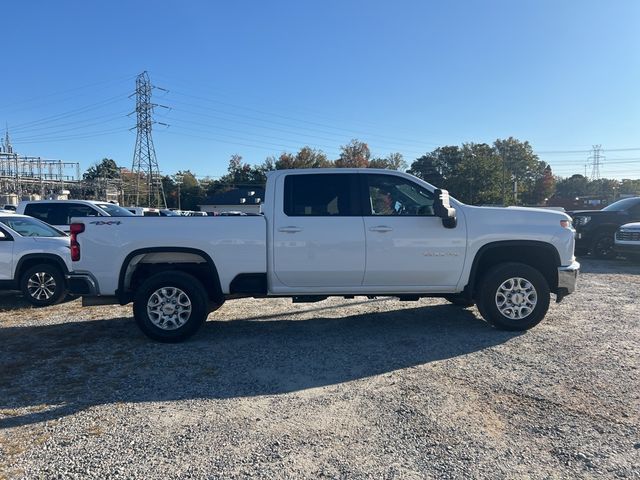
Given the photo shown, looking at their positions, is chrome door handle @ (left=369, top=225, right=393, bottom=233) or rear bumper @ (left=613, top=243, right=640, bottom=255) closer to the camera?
chrome door handle @ (left=369, top=225, right=393, bottom=233)

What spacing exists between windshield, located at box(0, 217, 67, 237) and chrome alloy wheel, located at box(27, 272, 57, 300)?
0.85m

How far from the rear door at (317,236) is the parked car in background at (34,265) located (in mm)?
4676

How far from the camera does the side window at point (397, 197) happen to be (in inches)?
236

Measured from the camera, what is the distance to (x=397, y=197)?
19.9 feet

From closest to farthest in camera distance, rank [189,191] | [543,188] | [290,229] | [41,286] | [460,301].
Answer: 1. [290,229]
2. [460,301]
3. [41,286]
4. [543,188]
5. [189,191]

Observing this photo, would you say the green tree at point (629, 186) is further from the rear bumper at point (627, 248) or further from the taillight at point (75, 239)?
the taillight at point (75, 239)

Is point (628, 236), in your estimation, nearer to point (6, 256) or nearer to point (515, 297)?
point (515, 297)

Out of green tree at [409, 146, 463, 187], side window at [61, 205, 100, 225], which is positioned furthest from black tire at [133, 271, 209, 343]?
green tree at [409, 146, 463, 187]

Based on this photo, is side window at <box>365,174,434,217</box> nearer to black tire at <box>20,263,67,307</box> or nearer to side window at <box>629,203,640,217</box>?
black tire at <box>20,263,67,307</box>

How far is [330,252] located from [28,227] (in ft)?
20.5

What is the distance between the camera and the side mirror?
5684 millimetres

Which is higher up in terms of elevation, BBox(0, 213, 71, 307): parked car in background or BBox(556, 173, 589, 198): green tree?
BBox(556, 173, 589, 198): green tree

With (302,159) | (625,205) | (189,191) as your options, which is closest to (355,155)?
(302,159)

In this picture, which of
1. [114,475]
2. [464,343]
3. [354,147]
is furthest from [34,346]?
[354,147]
